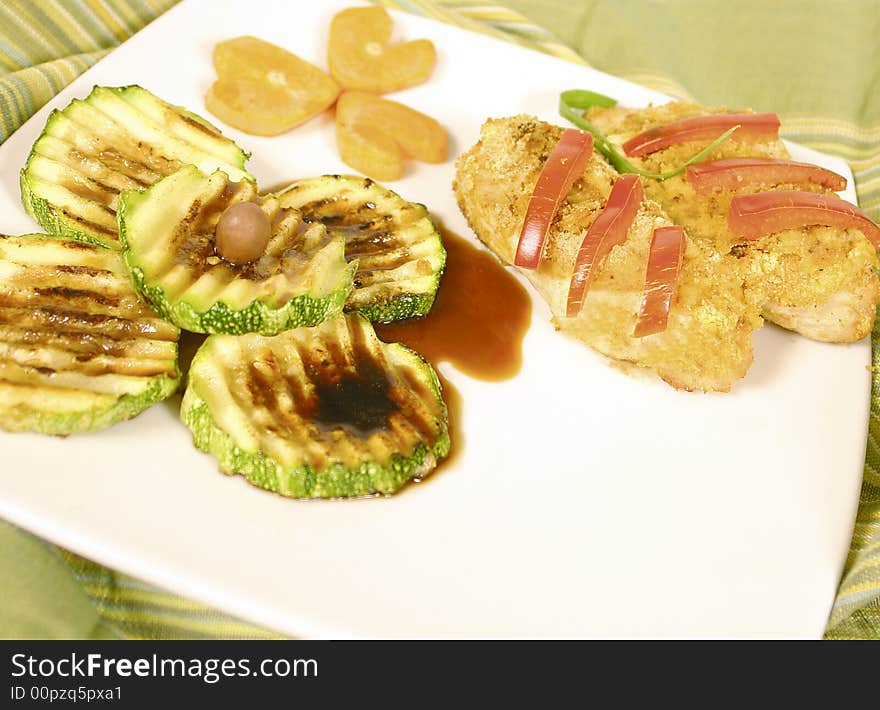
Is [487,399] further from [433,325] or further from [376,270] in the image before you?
[376,270]

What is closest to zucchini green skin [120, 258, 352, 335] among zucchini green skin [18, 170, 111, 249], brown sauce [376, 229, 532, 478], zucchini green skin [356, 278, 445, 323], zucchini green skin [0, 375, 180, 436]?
zucchini green skin [0, 375, 180, 436]

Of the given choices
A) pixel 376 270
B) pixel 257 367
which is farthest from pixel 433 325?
pixel 257 367

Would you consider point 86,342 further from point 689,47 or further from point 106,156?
point 689,47

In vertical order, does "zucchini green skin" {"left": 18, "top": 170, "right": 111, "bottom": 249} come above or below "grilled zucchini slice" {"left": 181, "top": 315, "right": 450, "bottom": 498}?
above

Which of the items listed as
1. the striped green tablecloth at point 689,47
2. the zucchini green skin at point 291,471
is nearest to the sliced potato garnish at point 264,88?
the striped green tablecloth at point 689,47

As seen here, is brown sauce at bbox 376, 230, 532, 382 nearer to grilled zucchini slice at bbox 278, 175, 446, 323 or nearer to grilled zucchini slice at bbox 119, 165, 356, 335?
grilled zucchini slice at bbox 278, 175, 446, 323

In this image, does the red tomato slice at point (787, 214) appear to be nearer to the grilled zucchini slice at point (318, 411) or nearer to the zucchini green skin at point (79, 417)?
the grilled zucchini slice at point (318, 411)
